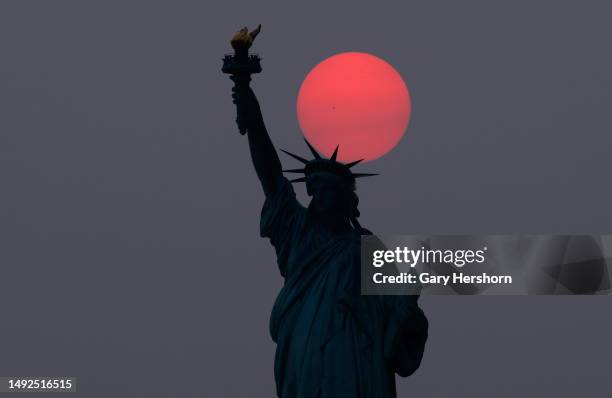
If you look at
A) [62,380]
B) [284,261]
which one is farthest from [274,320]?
[62,380]

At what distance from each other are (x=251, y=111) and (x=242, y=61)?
1.35 ft

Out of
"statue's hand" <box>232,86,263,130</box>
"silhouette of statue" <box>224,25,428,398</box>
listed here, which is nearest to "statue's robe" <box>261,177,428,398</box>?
"silhouette of statue" <box>224,25,428,398</box>

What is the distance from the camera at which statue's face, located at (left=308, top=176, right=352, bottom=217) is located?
27.5m

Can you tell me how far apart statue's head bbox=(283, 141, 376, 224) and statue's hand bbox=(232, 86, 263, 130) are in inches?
15.4

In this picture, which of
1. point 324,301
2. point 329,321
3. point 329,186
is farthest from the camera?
point 329,186

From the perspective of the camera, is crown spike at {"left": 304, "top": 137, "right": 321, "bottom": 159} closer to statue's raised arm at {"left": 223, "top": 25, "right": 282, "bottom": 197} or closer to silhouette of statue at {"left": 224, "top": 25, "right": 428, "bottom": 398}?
silhouette of statue at {"left": 224, "top": 25, "right": 428, "bottom": 398}

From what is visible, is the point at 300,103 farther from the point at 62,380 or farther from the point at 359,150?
the point at 62,380

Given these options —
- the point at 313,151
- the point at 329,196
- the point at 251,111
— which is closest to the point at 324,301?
the point at 329,196

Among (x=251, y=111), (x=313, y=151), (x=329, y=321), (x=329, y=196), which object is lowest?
(x=329, y=321)

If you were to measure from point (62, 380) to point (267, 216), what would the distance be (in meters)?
3.95

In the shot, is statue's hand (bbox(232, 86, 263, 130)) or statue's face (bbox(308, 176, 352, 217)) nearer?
statue's hand (bbox(232, 86, 263, 130))

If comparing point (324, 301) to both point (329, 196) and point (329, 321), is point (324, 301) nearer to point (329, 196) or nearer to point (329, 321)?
point (329, 321)

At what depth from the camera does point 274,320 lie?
27531 mm

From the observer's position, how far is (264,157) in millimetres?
27562
